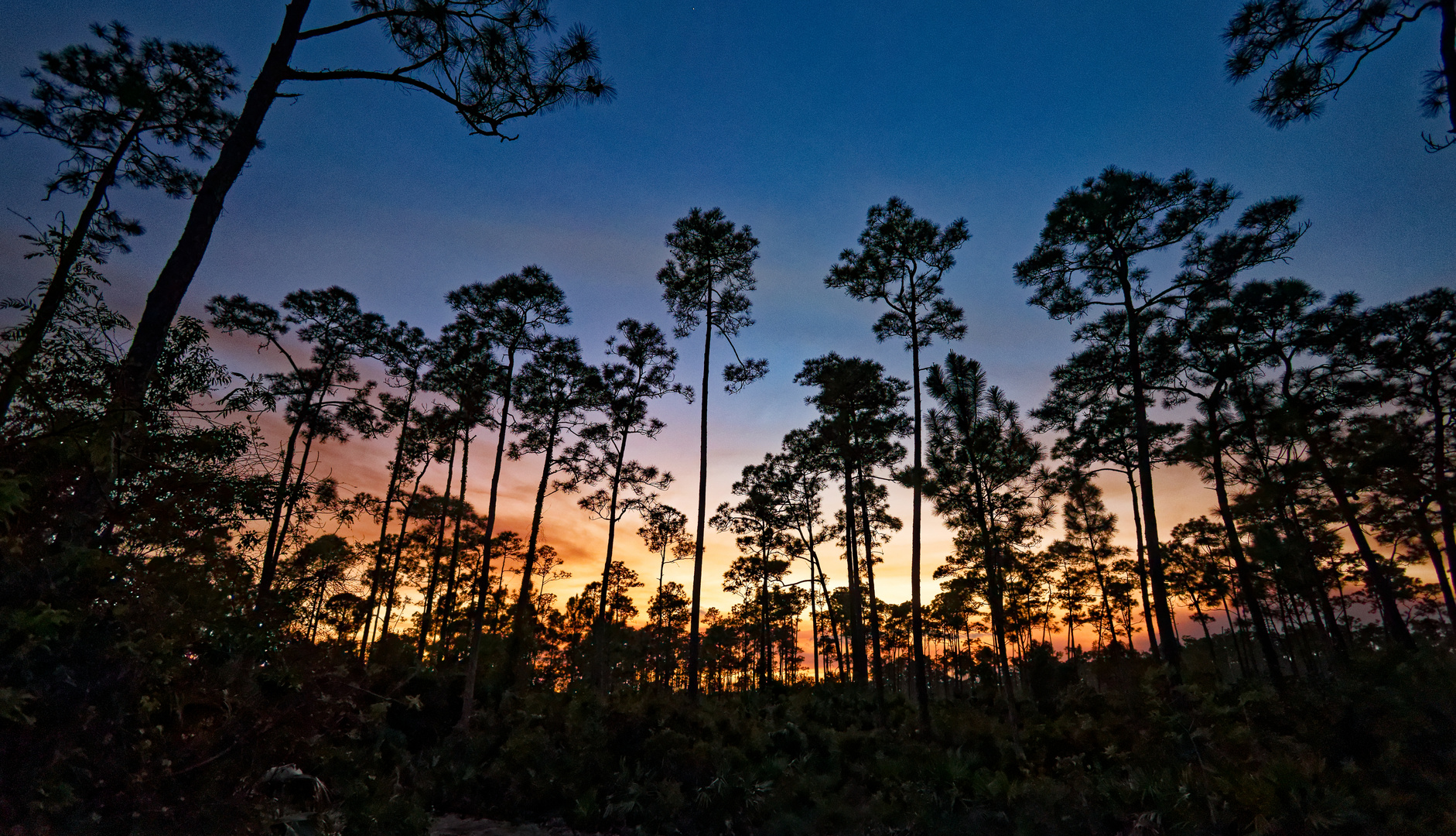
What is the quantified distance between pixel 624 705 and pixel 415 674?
585 cm

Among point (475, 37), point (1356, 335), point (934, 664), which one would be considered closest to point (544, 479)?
point (475, 37)

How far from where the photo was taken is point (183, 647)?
4.42 meters

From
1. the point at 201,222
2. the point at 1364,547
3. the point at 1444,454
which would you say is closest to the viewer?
the point at 201,222

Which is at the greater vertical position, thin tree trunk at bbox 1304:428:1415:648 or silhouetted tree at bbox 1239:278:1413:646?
silhouetted tree at bbox 1239:278:1413:646

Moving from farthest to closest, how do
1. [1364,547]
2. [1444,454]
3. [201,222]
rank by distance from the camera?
[1364,547]
[1444,454]
[201,222]

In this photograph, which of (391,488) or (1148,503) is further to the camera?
(391,488)

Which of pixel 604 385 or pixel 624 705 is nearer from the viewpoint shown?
pixel 624 705

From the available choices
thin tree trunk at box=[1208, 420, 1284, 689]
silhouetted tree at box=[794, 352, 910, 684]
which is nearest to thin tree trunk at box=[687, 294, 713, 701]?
silhouetted tree at box=[794, 352, 910, 684]

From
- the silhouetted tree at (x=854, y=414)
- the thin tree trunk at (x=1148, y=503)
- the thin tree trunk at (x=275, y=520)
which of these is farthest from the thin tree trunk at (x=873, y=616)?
the thin tree trunk at (x=275, y=520)

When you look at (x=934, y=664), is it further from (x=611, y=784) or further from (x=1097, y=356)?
(x=611, y=784)

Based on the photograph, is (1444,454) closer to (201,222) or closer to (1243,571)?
(1243,571)

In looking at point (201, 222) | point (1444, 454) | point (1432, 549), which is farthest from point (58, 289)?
point (1432, 549)

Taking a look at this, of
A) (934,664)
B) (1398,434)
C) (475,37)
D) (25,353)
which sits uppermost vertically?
(475,37)

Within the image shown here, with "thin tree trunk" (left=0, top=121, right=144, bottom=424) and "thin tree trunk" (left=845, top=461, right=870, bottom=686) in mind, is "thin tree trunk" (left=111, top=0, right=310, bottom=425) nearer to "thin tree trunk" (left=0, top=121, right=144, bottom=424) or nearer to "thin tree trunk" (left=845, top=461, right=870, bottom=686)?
"thin tree trunk" (left=0, top=121, right=144, bottom=424)
